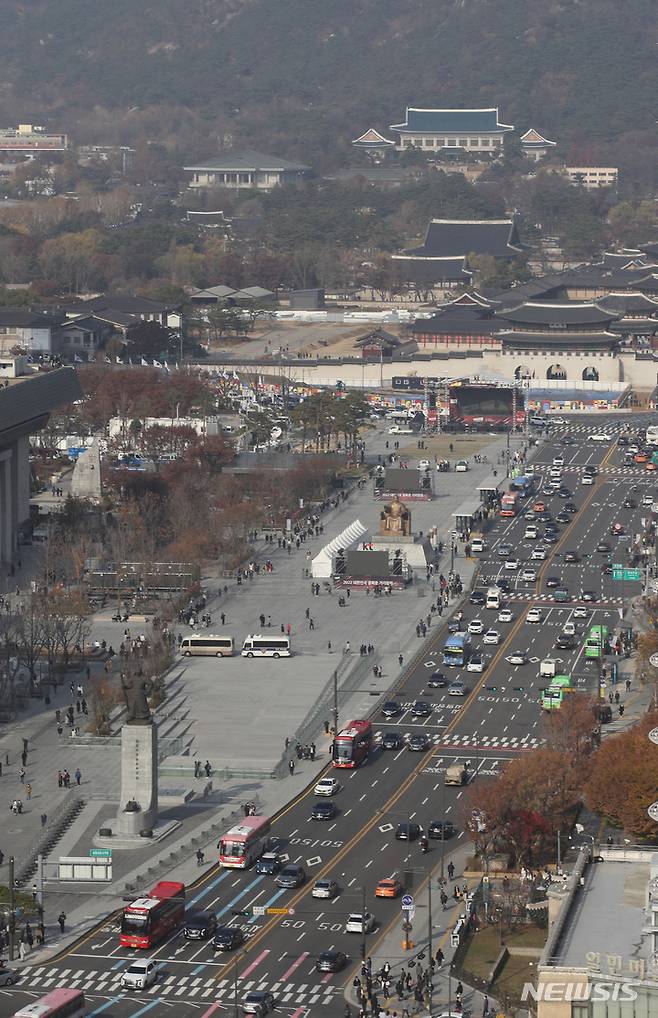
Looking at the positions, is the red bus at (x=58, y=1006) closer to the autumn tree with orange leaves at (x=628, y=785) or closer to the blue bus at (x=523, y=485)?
the autumn tree with orange leaves at (x=628, y=785)

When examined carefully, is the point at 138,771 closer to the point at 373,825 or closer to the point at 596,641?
the point at 373,825

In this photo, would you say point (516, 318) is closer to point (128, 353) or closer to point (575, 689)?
point (128, 353)

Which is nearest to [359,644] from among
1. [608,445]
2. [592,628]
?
[592,628]

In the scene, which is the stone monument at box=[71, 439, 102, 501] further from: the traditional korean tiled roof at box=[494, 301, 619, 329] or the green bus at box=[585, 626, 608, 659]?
the traditional korean tiled roof at box=[494, 301, 619, 329]

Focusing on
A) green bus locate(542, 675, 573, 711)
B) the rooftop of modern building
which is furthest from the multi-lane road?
the rooftop of modern building

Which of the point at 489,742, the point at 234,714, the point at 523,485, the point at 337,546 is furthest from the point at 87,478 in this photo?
the point at 489,742
